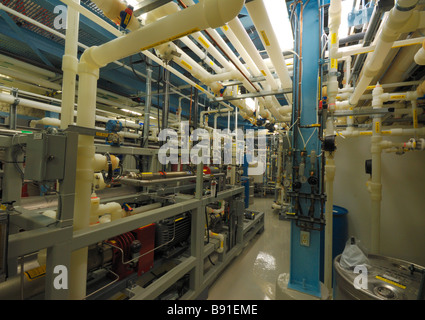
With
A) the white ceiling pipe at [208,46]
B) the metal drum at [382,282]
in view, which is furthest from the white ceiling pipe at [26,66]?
the metal drum at [382,282]

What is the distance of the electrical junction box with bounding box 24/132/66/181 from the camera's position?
2.77 ft

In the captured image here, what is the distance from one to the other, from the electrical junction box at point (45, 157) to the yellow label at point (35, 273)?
28.7 inches

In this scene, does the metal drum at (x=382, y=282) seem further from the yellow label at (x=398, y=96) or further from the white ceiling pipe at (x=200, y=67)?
the white ceiling pipe at (x=200, y=67)

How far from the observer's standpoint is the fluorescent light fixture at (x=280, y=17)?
1.31 metres

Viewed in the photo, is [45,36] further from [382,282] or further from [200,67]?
[382,282]

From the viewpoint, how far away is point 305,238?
1.79 meters

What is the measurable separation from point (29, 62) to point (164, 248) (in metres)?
3.93

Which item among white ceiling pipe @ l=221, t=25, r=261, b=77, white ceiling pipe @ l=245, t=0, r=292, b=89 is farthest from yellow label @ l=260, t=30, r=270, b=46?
white ceiling pipe @ l=221, t=25, r=261, b=77

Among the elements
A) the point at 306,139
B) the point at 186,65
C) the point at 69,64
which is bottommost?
the point at 306,139

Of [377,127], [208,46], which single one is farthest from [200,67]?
[377,127]

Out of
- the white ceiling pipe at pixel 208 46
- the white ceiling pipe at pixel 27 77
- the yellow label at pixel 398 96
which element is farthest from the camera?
the white ceiling pipe at pixel 27 77

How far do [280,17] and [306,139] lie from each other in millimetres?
1096
